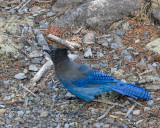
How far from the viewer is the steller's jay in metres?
5.08

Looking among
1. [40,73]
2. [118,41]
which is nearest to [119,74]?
[118,41]

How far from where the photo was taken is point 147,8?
675 cm

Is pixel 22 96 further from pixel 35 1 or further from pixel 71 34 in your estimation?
pixel 35 1

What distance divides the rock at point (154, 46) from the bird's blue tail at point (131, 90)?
1182 mm

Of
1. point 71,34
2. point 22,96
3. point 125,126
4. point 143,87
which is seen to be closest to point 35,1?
point 71,34

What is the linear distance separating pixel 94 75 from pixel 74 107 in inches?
22.5

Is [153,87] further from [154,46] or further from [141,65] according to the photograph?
[154,46]

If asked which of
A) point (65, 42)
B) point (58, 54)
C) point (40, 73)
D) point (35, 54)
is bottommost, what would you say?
point (40, 73)

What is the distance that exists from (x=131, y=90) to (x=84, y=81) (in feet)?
2.32

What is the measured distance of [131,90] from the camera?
5055mm

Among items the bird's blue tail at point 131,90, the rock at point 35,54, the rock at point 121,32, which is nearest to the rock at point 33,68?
the rock at point 35,54

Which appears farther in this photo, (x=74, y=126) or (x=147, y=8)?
(x=147, y=8)

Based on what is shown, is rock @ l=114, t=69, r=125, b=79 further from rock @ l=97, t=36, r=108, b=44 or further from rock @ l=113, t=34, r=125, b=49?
rock @ l=97, t=36, r=108, b=44

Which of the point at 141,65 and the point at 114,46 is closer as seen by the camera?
the point at 141,65
